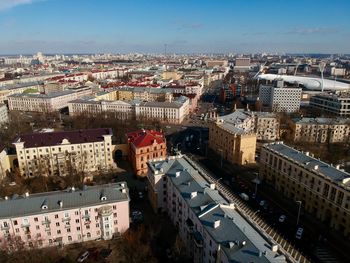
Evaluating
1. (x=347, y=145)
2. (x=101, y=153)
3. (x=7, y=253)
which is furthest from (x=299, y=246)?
(x=347, y=145)

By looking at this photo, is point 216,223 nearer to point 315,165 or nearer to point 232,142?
point 315,165

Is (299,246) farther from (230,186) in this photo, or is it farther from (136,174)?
(136,174)

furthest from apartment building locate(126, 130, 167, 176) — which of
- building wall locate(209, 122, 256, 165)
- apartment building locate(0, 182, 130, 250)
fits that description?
apartment building locate(0, 182, 130, 250)

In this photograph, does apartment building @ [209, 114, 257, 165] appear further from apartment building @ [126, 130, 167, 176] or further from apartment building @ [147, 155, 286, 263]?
apartment building @ [147, 155, 286, 263]

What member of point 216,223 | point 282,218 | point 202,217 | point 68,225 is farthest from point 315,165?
point 68,225

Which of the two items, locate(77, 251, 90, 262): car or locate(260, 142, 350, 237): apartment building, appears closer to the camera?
locate(77, 251, 90, 262): car

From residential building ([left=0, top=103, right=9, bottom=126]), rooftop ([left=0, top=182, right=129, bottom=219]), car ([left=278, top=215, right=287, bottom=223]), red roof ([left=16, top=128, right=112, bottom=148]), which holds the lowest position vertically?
car ([left=278, top=215, right=287, bottom=223])
